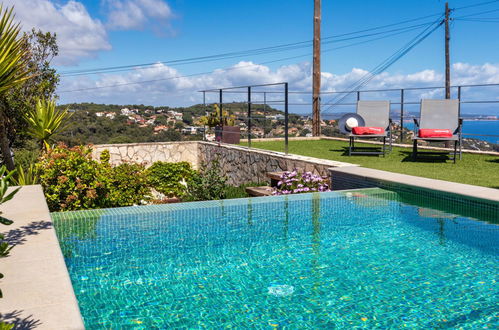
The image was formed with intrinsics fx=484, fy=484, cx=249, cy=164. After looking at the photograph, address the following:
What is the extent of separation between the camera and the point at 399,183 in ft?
20.2

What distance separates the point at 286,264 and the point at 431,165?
17.1 ft

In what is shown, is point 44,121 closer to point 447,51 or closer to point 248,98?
point 248,98

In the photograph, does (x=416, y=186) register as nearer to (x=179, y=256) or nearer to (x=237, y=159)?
(x=179, y=256)

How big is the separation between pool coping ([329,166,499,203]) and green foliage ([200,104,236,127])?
5.88 m

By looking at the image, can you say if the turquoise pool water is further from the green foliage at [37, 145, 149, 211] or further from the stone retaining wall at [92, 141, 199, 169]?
the stone retaining wall at [92, 141, 199, 169]

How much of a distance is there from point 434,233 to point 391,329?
2272 millimetres

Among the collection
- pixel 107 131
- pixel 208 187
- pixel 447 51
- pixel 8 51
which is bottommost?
pixel 208 187

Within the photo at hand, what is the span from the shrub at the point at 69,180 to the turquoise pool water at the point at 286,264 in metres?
1.18

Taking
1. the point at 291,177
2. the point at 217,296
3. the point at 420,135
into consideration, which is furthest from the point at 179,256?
the point at 420,135

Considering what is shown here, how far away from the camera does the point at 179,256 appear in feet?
13.6

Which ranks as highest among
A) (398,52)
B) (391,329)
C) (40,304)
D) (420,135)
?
(398,52)

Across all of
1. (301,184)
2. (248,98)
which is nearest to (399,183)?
(301,184)

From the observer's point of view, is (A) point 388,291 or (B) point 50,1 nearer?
(A) point 388,291

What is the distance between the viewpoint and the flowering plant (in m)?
7.49
